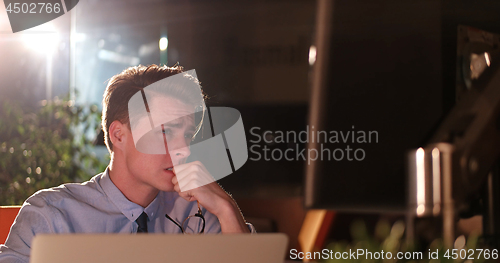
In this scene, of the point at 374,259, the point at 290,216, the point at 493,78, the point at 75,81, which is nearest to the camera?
the point at 374,259

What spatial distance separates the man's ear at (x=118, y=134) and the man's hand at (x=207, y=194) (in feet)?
1.10

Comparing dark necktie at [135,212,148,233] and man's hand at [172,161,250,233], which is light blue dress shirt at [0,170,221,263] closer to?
dark necktie at [135,212,148,233]

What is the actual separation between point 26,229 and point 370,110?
3.78 feet

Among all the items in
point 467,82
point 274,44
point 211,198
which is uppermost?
point 274,44

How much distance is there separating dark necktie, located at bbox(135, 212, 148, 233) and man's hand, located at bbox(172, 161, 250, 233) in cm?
18

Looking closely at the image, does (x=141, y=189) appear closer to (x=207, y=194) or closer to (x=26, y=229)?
(x=207, y=194)

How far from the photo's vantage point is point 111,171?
5.46 ft

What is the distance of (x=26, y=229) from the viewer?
1.36 metres

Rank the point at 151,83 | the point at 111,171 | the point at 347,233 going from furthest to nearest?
the point at 347,233 → the point at 151,83 → the point at 111,171

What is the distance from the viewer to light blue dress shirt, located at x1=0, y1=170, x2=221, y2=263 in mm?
1354

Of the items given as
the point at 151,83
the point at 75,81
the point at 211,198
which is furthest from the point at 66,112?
the point at 211,198

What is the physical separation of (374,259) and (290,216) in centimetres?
235

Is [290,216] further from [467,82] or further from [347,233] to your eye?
[467,82]

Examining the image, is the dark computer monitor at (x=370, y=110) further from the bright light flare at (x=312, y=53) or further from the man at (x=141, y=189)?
the bright light flare at (x=312, y=53)
